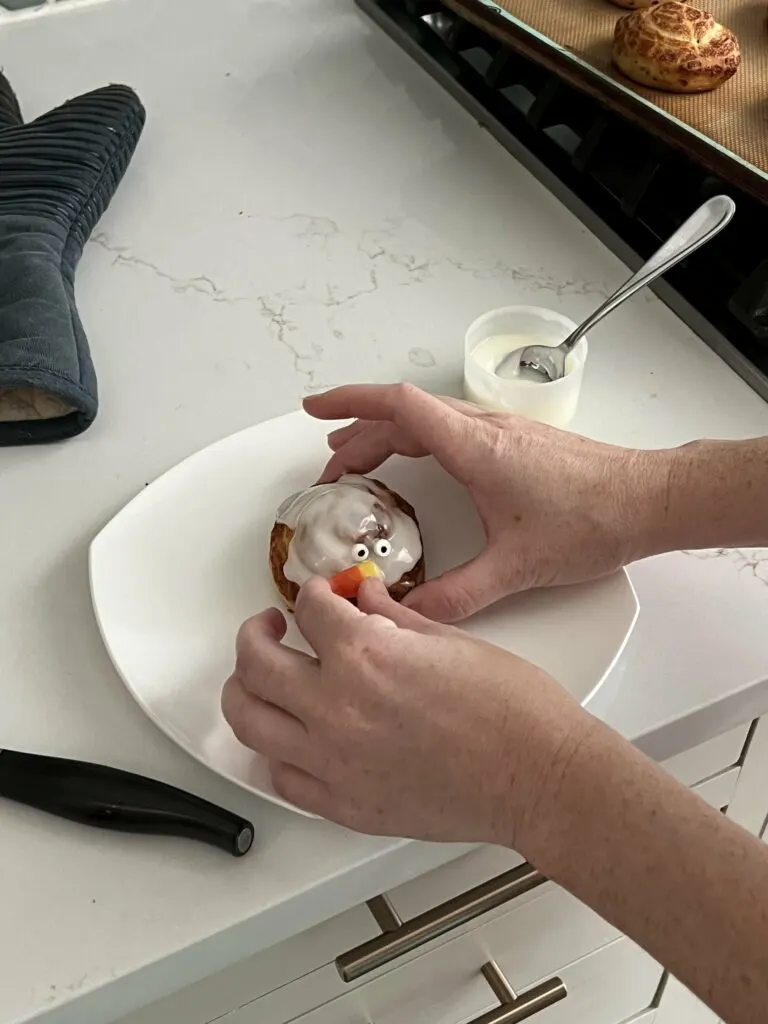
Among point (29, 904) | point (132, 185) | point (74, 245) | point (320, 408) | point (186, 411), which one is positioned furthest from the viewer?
point (132, 185)

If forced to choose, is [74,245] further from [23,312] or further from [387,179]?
[387,179]

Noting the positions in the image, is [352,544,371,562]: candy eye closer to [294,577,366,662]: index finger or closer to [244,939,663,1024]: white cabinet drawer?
[294,577,366,662]: index finger

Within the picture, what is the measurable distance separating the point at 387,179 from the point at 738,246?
1.09 ft

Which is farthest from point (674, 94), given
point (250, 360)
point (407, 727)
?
point (407, 727)

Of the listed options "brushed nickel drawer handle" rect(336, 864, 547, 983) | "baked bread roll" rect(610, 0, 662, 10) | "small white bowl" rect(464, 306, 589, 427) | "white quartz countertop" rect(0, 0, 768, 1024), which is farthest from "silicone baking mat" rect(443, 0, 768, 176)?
"brushed nickel drawer handle" rect(336, 864, 547, 983)

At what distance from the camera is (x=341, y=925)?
0.58m

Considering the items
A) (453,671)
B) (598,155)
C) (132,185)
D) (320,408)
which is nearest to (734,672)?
(453,671)

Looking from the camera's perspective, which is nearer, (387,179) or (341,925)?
(341,925)

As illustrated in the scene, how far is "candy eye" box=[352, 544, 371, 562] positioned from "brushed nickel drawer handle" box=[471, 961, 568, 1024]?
305 mm

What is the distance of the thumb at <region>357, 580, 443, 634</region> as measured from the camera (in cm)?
54

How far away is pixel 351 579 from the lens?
1.91ft

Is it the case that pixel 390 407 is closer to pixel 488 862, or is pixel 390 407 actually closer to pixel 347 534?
pixel 347 534

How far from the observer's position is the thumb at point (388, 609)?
0.54 meters

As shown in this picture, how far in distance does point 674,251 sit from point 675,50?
24cm
